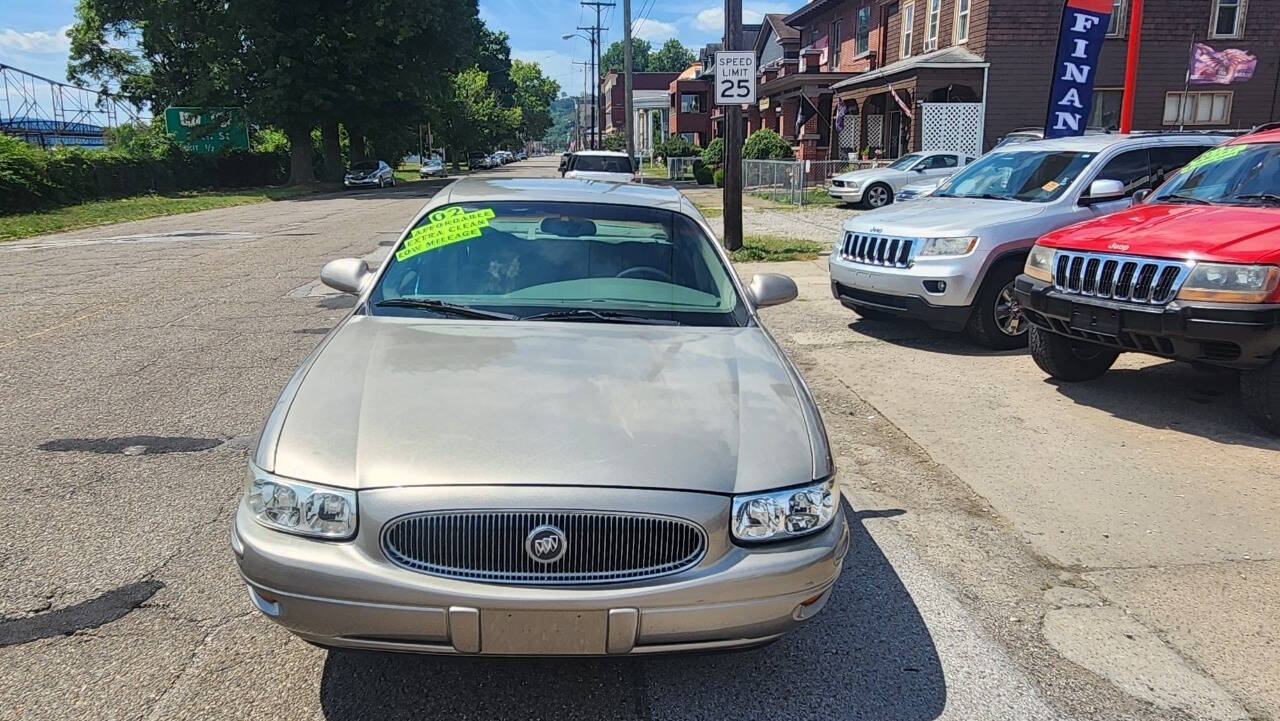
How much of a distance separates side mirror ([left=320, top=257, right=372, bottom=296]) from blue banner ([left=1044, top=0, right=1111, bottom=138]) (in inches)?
440

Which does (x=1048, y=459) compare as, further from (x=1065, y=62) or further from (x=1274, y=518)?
(x=1065, y=62)

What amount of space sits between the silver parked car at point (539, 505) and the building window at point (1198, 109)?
29309 mm

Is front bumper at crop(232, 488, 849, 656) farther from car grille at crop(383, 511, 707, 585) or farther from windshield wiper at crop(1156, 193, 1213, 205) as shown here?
windshield wiper at crop(1156, 193, 1213, 205)

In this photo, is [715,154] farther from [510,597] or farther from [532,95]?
[532,95]

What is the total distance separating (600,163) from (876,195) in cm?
751

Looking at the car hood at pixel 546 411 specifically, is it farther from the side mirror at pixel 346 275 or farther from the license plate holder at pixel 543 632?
the side mirror at pixel 346 275

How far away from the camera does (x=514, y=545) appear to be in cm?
253

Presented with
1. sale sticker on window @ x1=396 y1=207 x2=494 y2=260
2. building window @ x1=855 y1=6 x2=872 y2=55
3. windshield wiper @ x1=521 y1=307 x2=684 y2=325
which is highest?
building window @ x1=855 y1=6 x2=872 y2=55

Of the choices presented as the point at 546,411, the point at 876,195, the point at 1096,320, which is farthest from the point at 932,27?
the point at 546,411

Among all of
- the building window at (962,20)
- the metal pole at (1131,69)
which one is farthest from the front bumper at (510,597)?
the building window at (962,20)

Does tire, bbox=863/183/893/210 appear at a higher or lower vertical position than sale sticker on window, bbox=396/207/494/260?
lower

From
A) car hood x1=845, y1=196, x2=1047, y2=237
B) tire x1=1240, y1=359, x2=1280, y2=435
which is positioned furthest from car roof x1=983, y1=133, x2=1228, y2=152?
tire x1=1240, y1=359, x2=1280, y2=435

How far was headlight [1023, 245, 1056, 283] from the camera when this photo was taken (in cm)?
640

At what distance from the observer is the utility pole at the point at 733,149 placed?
1386cm
